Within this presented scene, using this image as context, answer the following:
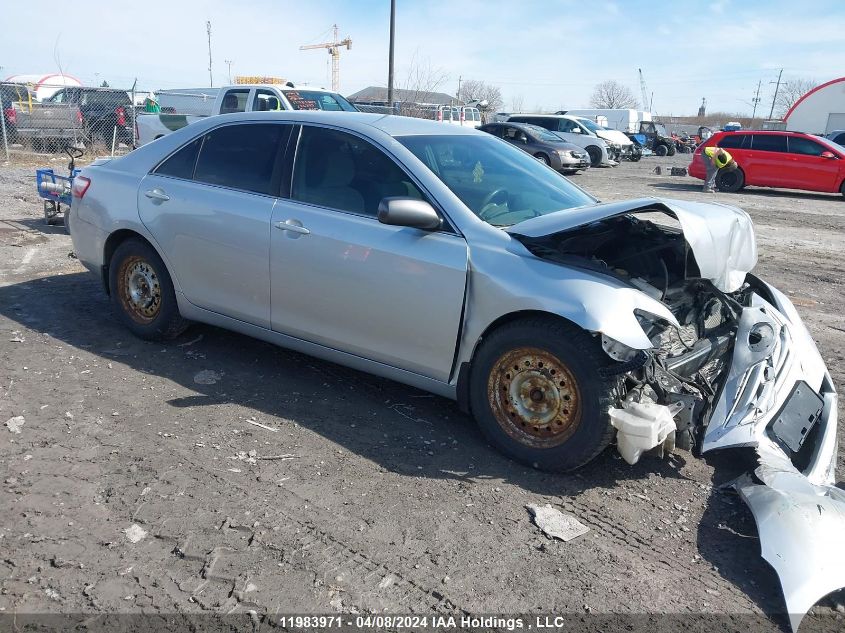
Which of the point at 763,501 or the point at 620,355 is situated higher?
the point at 620,355

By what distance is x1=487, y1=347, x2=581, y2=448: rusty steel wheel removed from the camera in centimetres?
348

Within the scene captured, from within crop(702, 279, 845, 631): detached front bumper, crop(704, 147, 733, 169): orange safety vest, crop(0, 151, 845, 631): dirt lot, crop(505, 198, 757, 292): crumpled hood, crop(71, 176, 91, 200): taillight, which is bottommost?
crop(0, 151, 845, 631): dirt lot

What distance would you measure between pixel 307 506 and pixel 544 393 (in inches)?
49.9

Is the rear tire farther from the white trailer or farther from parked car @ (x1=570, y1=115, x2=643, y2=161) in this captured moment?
Answer: the white trailer

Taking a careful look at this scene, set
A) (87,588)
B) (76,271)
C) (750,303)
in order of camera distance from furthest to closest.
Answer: (76,271)
(750,303)
(87,588)

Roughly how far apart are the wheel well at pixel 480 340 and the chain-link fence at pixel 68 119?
57.2ft

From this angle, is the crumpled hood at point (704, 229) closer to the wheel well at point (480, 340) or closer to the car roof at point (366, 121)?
the wheel well at point (480, 340)

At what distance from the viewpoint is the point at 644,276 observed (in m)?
4.07

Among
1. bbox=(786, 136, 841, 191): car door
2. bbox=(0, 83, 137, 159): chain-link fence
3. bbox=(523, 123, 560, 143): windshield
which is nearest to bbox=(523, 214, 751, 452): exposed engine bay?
bbox=(786, 136, 841, 191): car door

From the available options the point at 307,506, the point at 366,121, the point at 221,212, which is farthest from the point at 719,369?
the point at 221,212

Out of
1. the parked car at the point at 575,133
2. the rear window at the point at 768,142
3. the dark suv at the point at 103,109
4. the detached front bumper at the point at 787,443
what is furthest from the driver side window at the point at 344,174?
Result: the parked car at the point at 575,133

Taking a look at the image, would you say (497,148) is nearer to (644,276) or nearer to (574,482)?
(644,276)

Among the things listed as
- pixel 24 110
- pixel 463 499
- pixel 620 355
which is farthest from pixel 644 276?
pixel 24 110

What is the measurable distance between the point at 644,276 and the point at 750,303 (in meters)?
0.62
